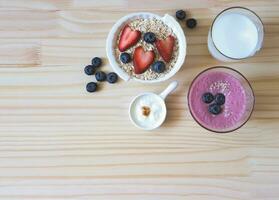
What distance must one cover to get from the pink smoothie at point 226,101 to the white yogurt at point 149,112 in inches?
2.5

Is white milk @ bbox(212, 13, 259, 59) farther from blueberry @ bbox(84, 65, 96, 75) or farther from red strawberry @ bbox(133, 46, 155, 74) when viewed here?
blueberry @ bbox(84, 65, 96, 75)

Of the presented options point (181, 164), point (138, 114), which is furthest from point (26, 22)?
point (181, 164)

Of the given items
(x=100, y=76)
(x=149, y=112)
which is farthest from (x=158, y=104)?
(x=100, y=76)

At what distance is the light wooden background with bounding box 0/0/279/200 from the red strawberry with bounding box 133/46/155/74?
0.05 m

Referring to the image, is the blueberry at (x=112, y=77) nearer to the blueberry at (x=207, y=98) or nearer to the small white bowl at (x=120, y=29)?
the small white bowl at (x=120, y=29)

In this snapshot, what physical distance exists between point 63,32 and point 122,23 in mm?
129

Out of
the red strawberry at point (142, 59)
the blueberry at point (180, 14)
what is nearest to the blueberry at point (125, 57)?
the red strawberry at point (142, 59)

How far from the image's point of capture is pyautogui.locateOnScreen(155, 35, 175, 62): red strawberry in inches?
36.6

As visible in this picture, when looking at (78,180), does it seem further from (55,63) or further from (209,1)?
(209,1)

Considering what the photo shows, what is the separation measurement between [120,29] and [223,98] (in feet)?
0.82

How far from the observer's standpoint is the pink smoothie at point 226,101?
0.92 meters

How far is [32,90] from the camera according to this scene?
966 mm

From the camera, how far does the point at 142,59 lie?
93 cm

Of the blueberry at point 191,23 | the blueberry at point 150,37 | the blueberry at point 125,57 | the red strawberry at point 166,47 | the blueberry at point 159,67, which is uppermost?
the blueberry at point 191,23
